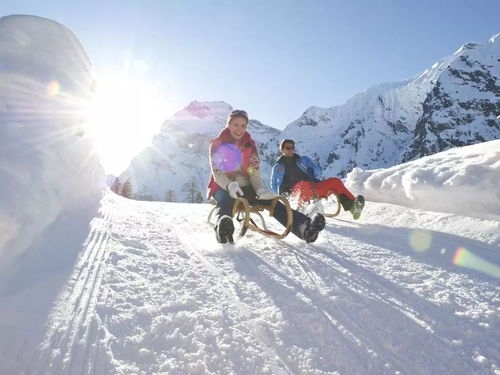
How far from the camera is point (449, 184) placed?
5367mm

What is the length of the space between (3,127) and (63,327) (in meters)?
2.58

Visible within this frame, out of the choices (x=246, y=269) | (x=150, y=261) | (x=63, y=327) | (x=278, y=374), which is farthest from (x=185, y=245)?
(x=278, y=374)

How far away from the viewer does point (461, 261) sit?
3381 mm

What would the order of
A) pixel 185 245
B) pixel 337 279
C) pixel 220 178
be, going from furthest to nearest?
pixel 220 178, pixel 185 245, pixel 337 279

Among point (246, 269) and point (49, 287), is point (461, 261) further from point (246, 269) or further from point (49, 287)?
point (49, 287)

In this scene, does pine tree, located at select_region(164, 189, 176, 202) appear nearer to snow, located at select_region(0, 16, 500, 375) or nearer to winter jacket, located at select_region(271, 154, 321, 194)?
winter jacket, located at select_region(271, 154, 321, 194)

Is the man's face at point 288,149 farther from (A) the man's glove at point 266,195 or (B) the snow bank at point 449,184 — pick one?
(A) the man's glove at point 266,195

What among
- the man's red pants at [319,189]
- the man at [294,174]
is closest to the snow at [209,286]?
the man's red pants at [319,189]

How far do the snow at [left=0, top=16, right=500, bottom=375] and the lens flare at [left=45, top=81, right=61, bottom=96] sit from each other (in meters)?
0.07

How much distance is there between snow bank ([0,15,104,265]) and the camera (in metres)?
2.91

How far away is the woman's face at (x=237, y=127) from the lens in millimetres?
5055

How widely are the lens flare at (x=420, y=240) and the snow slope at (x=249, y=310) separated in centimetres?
12

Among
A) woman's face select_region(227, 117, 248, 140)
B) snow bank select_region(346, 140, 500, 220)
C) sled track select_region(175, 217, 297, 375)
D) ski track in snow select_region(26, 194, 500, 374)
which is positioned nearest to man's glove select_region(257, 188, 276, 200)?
ski track in snow select_region(26, 194, 500, 374)

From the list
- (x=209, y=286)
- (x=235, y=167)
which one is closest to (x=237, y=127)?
(x=235, y=167)
